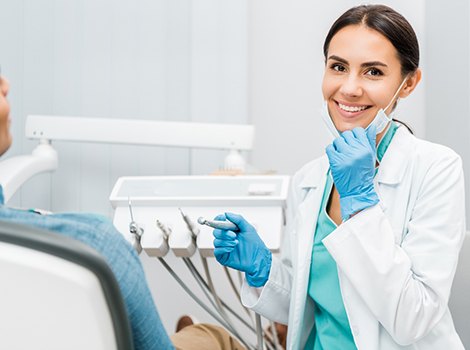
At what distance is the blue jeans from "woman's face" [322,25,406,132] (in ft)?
2.27

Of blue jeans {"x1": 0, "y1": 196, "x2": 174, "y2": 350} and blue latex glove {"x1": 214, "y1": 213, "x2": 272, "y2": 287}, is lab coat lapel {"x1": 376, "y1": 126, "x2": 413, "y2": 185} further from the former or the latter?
blue jeans {"x1": 0, "y1": 196, "x2": 174, "y2": 350}

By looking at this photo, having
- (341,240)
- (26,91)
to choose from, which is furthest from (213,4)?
(341,240)

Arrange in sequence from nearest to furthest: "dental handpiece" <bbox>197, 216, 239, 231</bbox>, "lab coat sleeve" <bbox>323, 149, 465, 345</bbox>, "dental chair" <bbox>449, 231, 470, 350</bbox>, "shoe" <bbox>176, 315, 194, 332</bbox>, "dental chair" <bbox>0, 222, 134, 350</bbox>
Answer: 1. "dental chair" <bbox>0, 222, 134, 350</bbox>
2. "lab coat sleeve" <bbox>323, 149, 465, 345</bbox>
3. "dental handpiece" <bbox>197, 216, 239, 231</bbox>
4. "dental chair" <bbox>449, 231, 470, 350</bbox>
5. "shoe" <bbox>176, 315, 194, 332</bbox>

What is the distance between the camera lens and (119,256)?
586mm

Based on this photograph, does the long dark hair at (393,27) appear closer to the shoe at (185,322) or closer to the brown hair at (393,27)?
the brown hair at (393,27)

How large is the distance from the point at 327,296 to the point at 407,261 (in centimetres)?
20

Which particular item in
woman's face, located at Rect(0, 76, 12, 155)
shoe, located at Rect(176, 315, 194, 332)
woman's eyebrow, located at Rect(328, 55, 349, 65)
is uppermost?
woman's eyebrow, located at Rect(328, 55, 349, 65)

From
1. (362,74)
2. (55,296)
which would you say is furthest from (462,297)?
(55,296)

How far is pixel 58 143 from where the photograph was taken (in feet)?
6.25

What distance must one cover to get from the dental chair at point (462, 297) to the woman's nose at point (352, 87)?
15.9 inches

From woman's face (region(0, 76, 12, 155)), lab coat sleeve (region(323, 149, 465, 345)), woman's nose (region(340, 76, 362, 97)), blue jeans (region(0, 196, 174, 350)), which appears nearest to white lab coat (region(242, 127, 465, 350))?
lab coat sleeve (region(323, 149, 465, 345))

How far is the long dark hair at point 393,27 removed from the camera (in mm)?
1144

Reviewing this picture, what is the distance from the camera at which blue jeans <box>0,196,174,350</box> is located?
545mm

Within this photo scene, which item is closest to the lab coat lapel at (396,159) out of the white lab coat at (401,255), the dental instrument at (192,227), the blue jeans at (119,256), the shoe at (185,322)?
the white lab coat at (401,255)
